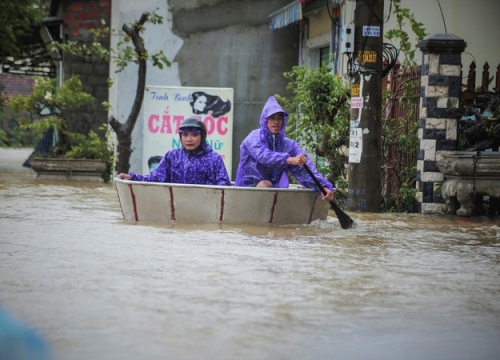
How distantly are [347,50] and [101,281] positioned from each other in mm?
7032

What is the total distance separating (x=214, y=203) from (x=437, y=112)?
426 centimetres

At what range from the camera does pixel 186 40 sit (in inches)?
770

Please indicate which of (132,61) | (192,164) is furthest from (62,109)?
(192,164)

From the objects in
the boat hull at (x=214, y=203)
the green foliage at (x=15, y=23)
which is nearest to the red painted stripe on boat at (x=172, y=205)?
the boat hull at (x=214, y=203)

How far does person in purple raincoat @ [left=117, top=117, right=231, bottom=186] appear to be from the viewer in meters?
10.9

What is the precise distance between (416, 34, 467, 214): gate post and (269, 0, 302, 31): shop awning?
15.9 ft

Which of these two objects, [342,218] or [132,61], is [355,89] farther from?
[132,61]

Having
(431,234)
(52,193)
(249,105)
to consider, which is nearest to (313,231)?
(431,234)

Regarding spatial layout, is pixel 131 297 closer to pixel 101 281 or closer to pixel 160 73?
pixel 101 281

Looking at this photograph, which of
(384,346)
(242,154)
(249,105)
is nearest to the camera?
(384,346)

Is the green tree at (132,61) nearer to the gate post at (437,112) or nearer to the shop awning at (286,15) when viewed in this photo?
the shop awning at (286,15)

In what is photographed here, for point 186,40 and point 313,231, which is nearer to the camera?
point 313,231

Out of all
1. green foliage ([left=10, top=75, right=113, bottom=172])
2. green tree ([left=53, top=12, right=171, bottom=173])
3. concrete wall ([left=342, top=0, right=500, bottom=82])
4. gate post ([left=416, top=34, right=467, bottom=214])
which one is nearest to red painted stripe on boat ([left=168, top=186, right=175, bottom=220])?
gate post ([left=416, top=34, right=467, bottom=214])

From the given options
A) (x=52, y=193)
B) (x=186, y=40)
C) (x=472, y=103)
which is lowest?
(x=52, y=193)
